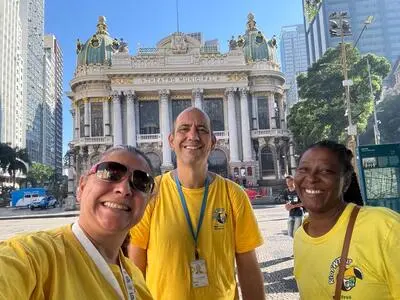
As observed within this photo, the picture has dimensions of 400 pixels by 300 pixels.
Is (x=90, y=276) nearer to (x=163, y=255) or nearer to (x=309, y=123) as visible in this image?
(x=163, y=255)

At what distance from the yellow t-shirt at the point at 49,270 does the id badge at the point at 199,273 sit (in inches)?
42.5

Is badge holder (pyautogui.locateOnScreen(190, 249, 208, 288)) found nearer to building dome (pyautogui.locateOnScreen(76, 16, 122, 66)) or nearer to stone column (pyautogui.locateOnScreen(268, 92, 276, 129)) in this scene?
stone column (pyautogui.locateOnScreen(268, 92, 276, 129))

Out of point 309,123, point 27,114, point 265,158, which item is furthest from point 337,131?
point 27,114

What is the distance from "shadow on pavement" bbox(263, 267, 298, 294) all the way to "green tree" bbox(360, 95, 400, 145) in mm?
40797

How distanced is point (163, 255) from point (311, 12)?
22.2m

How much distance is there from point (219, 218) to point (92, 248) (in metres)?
1.26

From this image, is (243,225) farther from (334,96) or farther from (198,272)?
(334,96)

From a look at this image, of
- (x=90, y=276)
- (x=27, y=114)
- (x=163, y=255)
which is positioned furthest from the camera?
(x=27, y=114)

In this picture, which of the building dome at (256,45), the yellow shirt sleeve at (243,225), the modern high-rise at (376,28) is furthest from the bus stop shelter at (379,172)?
the modern high-rise at (376,28)

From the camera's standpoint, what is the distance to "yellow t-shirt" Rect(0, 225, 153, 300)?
121 centimetres

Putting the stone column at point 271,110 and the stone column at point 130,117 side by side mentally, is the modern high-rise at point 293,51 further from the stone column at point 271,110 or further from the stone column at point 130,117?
the stone column at point 130,117

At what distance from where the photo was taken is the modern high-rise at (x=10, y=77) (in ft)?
277

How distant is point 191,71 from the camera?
146 feet

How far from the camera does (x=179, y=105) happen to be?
45906 mm
